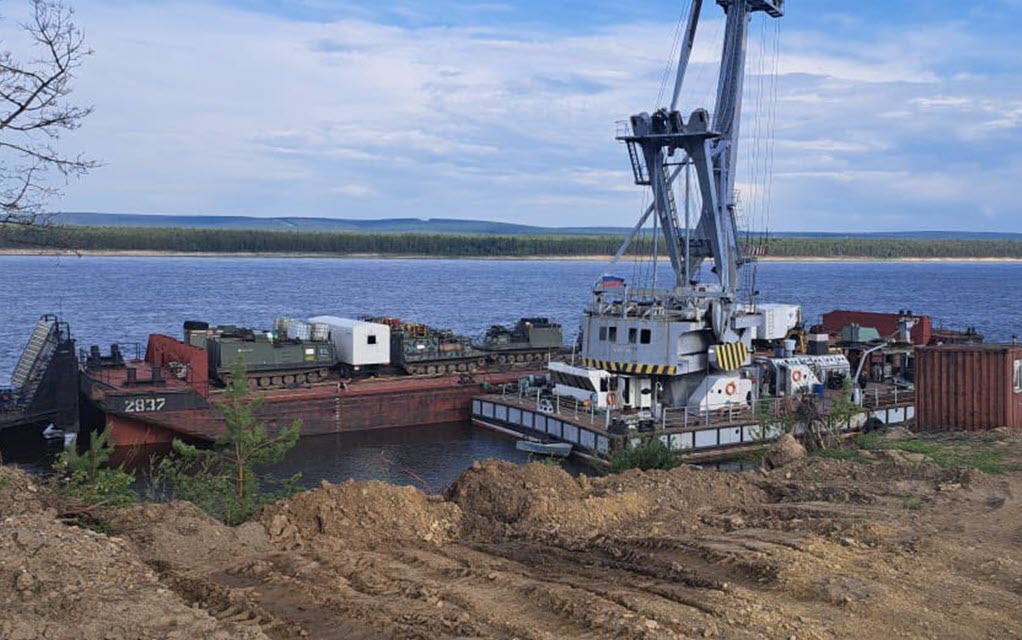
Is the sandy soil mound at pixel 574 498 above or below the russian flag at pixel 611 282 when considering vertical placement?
below

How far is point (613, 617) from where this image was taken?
9.48m

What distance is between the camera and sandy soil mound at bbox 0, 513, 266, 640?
819 cm

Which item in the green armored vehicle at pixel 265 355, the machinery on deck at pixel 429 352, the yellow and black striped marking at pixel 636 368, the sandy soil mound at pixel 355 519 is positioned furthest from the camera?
the machinery on deck at pixel 429 352

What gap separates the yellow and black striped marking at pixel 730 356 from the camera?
31.8 meters

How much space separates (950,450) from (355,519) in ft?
40.2

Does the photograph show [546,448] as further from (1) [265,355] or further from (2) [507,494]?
(2) [507,494]

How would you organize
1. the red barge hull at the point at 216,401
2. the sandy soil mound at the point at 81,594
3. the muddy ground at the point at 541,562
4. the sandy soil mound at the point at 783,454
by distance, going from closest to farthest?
the sandy soil mound at the point at 81,594, the muddy ground at the point at 541,562, the sandy soil mound at the point at 783,454, the red barge hull at the point at 216,401

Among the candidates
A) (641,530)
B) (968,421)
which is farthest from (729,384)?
(641,530)

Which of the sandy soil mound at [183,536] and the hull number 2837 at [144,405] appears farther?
the hull number 2837 at [144,405]

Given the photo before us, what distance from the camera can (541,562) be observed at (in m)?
12.1

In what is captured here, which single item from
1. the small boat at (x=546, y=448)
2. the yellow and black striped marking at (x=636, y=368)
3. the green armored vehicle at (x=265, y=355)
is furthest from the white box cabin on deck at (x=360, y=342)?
the yellow and black striped marking at (x=636, y=368)

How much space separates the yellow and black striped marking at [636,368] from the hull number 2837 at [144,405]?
14.0 meters

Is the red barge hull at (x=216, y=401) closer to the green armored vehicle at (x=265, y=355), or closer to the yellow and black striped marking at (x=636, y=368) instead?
the green armored vehicle at (x=265, y=355)

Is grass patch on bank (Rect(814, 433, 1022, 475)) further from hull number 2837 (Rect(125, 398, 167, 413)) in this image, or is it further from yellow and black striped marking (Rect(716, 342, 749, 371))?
hull number 2837 (Rect(125, 398, 167, 413))
